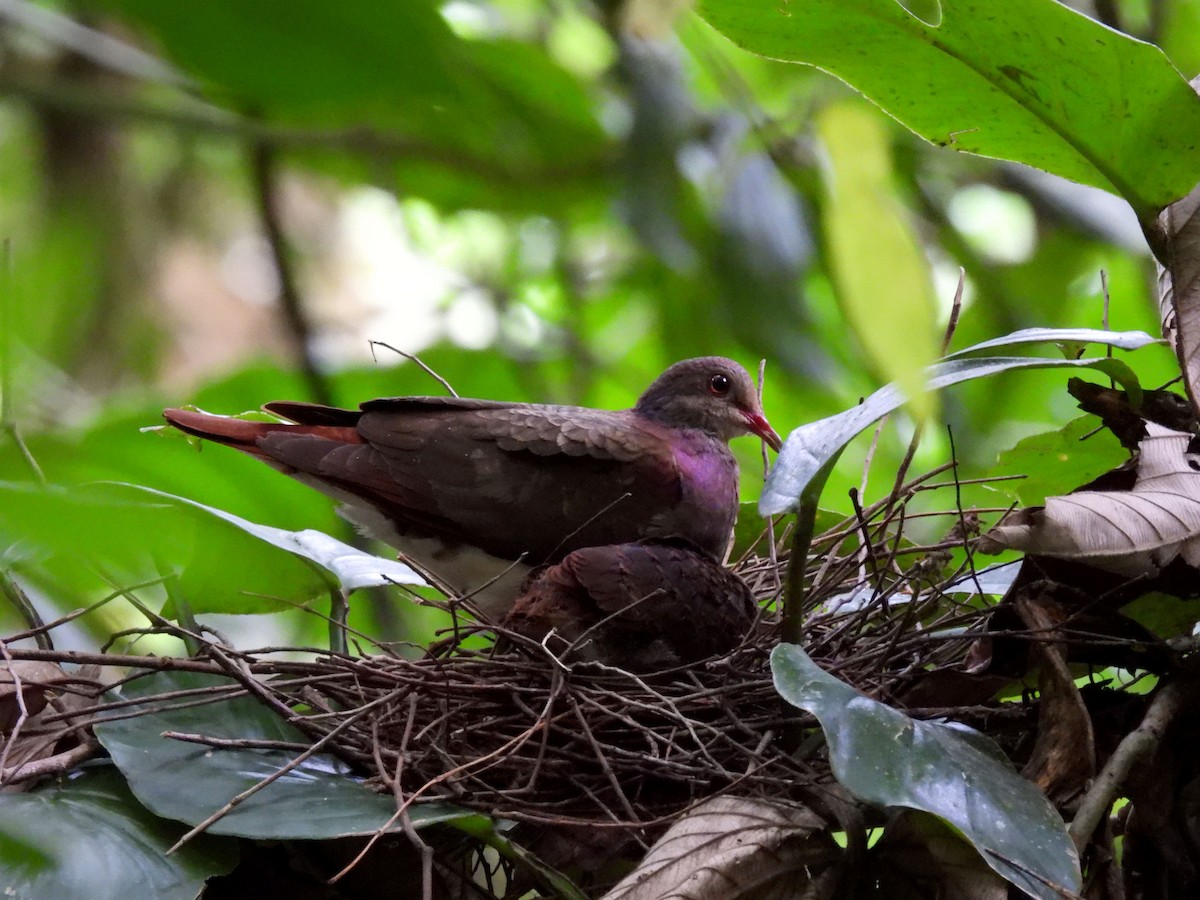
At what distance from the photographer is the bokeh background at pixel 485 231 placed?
41 cm

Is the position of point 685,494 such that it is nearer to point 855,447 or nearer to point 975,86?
point 975,86

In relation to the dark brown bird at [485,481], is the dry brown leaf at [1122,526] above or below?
above

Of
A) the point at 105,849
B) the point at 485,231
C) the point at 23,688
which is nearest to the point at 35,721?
the point at 23,688

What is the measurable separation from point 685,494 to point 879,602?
2.45 ft

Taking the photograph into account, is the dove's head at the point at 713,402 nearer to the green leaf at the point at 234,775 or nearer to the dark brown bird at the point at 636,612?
the dark brown bird at the point at 636,612

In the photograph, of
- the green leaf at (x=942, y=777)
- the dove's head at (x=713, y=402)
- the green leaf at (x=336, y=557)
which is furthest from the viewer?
the dove's head at (x=713, y=402)

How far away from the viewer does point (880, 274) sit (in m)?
0.41

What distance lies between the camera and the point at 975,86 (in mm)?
1593

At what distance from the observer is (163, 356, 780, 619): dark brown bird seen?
241 centimetres

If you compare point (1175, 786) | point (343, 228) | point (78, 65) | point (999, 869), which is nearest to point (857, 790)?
point (999, 869)

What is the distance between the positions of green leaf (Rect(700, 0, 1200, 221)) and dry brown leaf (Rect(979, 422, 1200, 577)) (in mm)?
351

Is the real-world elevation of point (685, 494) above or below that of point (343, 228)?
above

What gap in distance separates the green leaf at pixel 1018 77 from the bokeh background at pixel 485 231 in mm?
89

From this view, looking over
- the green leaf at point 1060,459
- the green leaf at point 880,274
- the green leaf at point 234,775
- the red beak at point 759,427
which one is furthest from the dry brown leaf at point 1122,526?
the red beak at point 759,427
